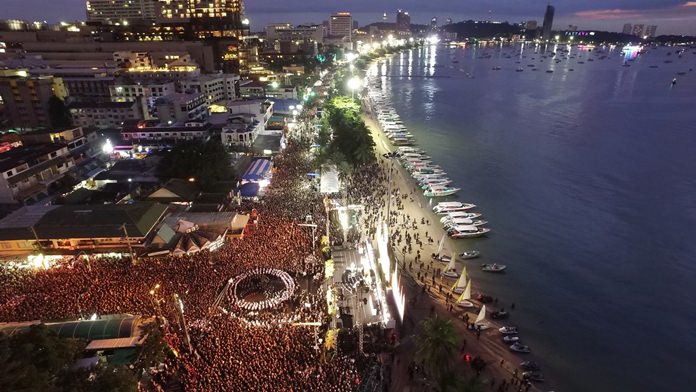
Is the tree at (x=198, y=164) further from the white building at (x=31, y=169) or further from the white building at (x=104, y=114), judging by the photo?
the white building at (x=104, y=114)

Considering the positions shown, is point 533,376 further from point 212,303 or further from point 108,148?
point 108,148

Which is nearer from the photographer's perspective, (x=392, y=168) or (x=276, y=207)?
(x=276, y=207)

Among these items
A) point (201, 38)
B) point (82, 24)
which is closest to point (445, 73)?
point (201, 38)

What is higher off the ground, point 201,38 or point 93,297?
point 201,38

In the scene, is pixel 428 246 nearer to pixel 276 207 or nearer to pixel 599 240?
pixel 276 207

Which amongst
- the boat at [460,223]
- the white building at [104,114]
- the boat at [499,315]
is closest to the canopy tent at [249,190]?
the boat at [460,223]

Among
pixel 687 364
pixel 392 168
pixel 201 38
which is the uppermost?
pixel 201 38
